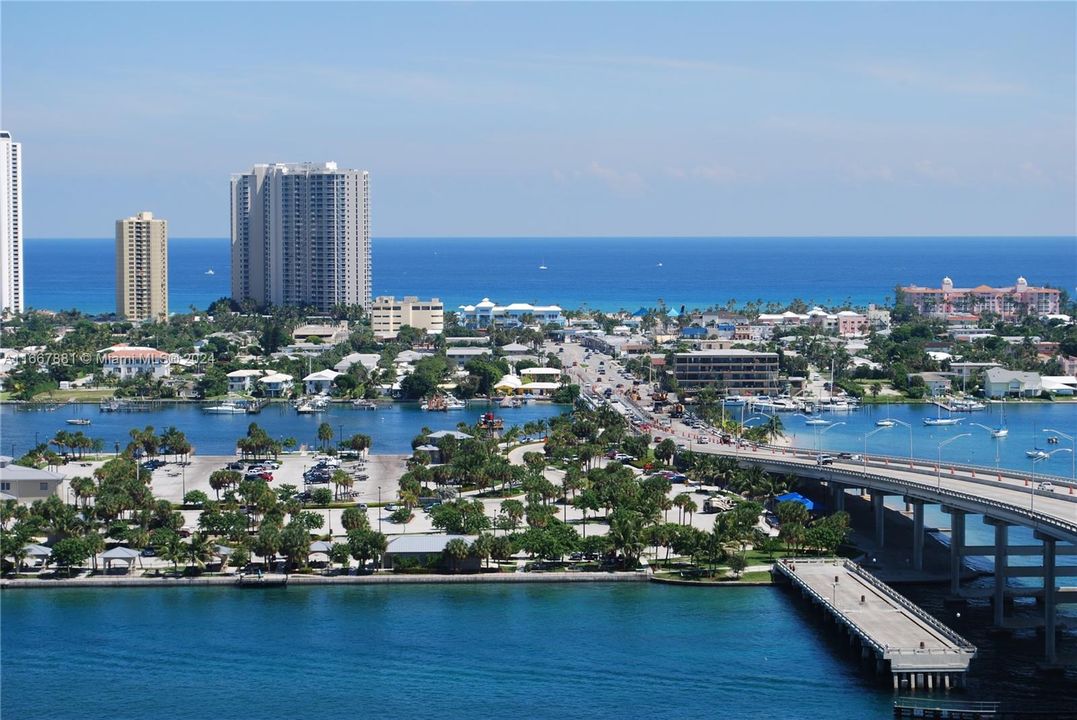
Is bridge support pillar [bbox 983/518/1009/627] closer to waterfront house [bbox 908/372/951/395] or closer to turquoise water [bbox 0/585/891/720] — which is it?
turquoise water [bbox 0/585/891/720]

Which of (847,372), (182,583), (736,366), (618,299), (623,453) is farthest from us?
(618,299)

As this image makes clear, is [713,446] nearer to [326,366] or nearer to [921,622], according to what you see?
[921,622]

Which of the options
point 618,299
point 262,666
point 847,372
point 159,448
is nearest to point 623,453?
point 159,448

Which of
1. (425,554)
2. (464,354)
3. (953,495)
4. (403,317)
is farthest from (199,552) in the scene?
(403,317)

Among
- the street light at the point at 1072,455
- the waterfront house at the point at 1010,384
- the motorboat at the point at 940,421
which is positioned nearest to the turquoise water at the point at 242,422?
the motorboat at the point at 940,421

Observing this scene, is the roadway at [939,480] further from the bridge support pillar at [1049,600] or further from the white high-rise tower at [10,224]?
the white high-rise tower at [10,224]
